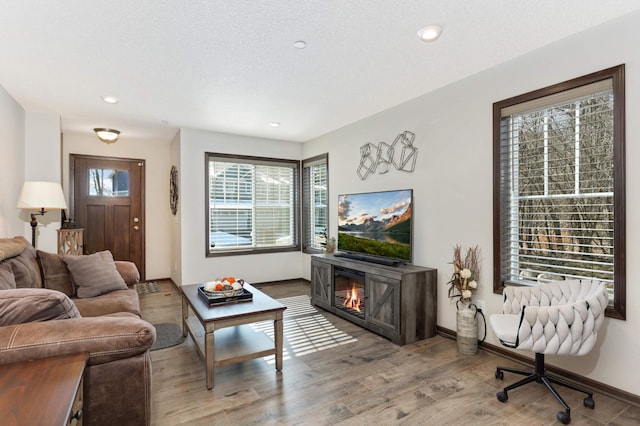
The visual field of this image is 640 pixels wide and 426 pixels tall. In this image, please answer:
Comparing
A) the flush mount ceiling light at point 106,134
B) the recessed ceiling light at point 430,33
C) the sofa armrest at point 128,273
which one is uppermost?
the recessed ceiling light at point 430,33

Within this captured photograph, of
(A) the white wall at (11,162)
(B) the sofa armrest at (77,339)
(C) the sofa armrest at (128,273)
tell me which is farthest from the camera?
(C) the sofa armrest at (128,273)

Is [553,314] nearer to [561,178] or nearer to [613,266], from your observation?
[613,266]

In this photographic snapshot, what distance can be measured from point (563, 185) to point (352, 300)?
2401mm

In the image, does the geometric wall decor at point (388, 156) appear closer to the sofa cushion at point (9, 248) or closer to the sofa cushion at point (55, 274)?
the sofa cushion at point (55, 274)

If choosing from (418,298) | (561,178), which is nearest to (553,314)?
(561,178)

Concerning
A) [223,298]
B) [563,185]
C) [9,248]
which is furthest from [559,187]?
[9,248]

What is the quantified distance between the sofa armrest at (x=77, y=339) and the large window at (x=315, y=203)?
12.7 ft

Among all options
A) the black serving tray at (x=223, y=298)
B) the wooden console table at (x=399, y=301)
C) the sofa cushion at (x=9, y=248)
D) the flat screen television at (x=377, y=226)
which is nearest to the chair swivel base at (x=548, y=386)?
the wooden console table at (x=399, y=301)

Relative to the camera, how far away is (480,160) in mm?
3182

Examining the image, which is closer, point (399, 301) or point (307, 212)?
point (399, 301)

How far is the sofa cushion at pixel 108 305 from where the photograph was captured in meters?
2.69

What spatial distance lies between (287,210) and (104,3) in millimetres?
4421

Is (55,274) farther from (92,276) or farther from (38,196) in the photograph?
(38,196)

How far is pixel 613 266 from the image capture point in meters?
2.35
